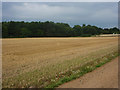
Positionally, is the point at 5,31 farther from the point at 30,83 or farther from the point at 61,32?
the point at 30,83

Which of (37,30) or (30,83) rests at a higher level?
(37,30)

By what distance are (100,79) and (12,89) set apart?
3664mm

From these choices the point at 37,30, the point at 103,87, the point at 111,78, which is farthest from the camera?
the point at 37,30

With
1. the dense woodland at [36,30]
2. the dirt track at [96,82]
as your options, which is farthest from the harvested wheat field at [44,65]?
the dense woodland at [36,30]

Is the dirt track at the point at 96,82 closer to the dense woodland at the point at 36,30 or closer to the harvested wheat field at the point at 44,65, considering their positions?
the harvested wheat field at the point at 44,65

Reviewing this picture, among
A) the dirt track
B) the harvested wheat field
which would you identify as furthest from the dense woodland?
the dirt track

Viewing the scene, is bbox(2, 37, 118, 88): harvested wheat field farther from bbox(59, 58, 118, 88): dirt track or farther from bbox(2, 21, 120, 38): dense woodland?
bbox(2, 21, 120, 38): dense woodland

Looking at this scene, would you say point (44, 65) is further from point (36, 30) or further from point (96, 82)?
point (36, 30)

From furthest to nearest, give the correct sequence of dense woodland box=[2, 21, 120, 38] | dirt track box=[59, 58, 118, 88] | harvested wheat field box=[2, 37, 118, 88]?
1. dense woodland box=[2, 21, 120, 38]
2. harvested wheat field box=[2, 37, 118, 88]
3. dirt track box=[59, 58, 118, 88]

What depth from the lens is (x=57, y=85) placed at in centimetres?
457

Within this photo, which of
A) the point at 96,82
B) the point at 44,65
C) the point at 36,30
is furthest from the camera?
the point at 36,30

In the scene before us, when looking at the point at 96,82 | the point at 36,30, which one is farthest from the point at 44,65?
the point at 36,30

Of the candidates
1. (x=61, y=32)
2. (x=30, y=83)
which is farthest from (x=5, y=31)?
(x=30, y=83)

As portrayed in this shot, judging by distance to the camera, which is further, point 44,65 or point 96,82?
point 44,65
